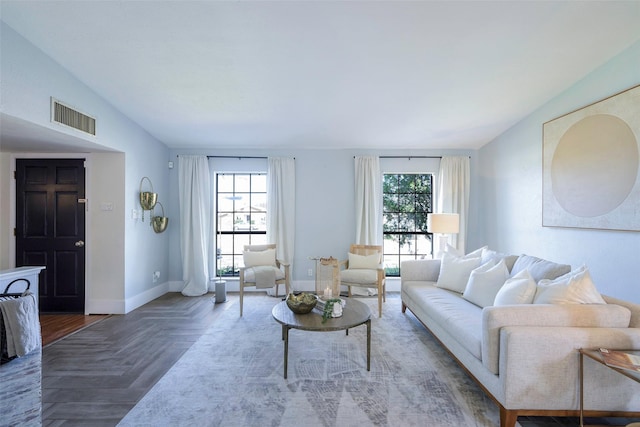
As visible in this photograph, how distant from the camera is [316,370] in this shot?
2492mm

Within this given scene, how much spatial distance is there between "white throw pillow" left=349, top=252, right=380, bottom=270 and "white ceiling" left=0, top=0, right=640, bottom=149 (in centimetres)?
197

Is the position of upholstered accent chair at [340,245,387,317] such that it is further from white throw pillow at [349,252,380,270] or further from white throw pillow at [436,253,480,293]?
white throw pillow at [436,253,480,293]

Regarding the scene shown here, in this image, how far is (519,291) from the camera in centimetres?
221

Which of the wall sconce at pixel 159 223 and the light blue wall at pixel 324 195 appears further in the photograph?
the light blue wall at pixel 324 195

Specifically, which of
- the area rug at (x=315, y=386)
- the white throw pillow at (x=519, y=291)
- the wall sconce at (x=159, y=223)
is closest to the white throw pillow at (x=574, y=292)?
the white throw pillow at (x=519, y=291)

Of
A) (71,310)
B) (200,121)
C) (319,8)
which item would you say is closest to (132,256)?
(71,310)

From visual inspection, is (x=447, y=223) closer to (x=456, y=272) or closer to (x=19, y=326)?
(x=456, y=272)

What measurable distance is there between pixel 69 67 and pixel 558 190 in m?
5.41

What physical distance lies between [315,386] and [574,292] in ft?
6.43

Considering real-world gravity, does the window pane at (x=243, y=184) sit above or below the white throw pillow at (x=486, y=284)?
above

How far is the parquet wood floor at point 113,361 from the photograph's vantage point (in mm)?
2016

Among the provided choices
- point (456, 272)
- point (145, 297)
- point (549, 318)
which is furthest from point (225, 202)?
point (549, 318)

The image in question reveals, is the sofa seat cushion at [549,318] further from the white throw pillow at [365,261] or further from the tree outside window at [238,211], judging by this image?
the tree outside window at [238,211]

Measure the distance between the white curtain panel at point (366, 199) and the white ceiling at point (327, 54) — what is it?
106 centimetres
